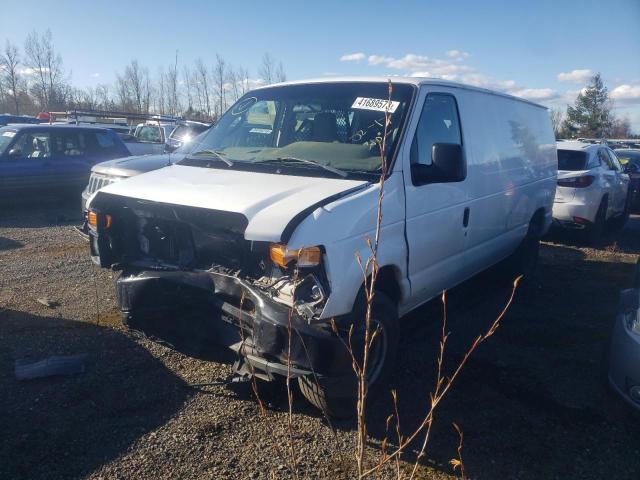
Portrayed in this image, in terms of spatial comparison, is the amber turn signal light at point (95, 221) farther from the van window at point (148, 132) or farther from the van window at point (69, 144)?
the van window at point (148, 132)

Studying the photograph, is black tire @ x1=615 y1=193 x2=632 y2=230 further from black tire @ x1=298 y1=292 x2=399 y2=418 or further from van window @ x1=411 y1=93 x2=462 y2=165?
black tire @ x1=298 y1=292 x2=399 y2=418

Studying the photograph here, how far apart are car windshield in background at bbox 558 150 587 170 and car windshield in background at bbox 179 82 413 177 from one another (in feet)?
20.9

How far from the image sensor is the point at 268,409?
3.61m

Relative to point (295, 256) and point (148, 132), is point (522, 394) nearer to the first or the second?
point (295, 256)

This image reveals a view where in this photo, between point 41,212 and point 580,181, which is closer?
point 580,181

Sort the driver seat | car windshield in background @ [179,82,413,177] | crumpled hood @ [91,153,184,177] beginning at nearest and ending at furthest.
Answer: car windshield in background @ [179,82,413,177], the driver seat, crumpled hood @ [91,153,184,177]

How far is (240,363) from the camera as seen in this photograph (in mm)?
3406

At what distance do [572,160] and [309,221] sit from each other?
7.87m

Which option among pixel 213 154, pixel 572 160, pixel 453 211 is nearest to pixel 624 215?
pixel 572 160

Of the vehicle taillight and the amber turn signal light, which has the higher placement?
the amber turn signal light

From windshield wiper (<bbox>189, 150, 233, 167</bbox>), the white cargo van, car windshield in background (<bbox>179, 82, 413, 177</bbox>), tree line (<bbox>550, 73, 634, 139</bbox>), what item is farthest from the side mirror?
tree line (<bbox>550, 73, 634, 139</bbox>)

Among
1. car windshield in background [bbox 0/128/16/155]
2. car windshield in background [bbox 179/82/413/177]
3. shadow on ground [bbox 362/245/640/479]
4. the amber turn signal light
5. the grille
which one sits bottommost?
shadow on ground [bbox 362/245/640/479]

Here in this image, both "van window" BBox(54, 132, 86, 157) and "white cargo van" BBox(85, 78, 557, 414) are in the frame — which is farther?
"van window" BBox(54, 132, 86, 157)

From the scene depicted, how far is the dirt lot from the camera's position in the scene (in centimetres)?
303
